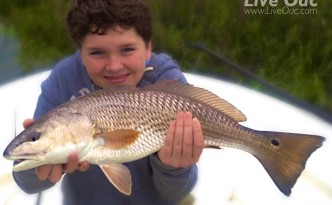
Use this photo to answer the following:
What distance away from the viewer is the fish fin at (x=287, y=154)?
1319 millimetres

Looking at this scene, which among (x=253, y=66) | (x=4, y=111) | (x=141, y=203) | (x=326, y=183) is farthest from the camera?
(x=253, y=66)

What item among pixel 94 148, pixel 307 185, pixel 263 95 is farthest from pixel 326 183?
pixel 94 148

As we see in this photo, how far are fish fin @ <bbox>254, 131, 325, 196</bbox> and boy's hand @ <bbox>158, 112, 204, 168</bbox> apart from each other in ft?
0.57

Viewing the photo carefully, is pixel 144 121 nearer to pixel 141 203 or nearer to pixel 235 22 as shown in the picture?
pixel 141 203

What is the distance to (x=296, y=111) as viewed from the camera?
233 centimetres

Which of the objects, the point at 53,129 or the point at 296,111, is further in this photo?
the point at 296,111

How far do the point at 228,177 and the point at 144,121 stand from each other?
753 mm

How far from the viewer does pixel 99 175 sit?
164 centimetres

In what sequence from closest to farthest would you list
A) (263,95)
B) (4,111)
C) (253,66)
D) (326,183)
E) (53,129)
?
1. (53,129)
2. (326,183)
3. (4,111)
4. (263,95)
5. (253,66)

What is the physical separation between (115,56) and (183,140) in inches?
11.9

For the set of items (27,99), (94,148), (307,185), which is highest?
(94,148)

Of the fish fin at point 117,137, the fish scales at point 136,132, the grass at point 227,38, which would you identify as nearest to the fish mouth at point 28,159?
the fish scales at point 136,132

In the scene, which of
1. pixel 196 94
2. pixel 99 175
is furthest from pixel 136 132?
pixel 99 175

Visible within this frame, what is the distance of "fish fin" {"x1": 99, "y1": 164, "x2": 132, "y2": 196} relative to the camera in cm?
127
